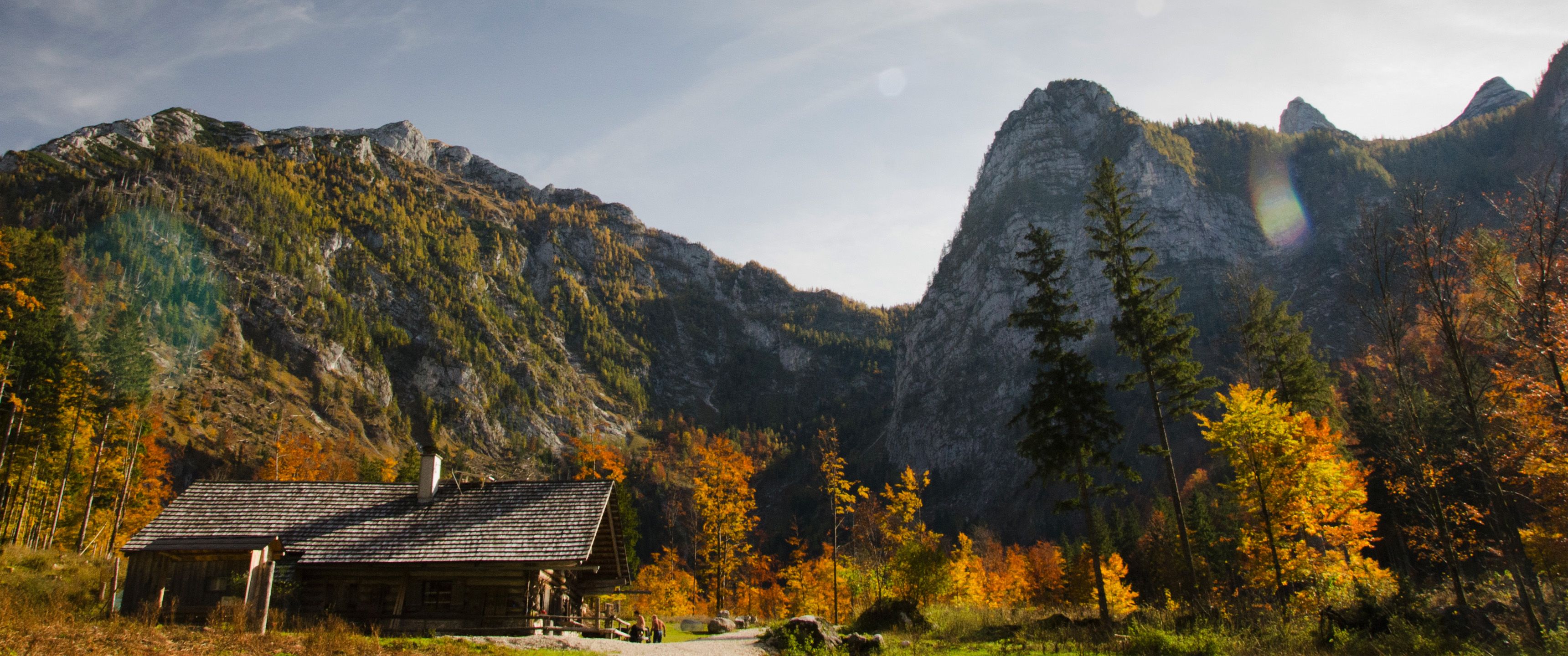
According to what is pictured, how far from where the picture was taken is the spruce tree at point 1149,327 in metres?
25.2

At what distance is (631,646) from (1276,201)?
626 ft

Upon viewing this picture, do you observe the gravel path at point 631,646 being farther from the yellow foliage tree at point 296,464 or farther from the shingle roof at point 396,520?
the yellow foliage tree at point 296,464

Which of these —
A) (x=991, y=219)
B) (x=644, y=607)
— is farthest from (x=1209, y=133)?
(x=644, y=607)

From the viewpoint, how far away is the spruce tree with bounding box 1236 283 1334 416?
110ft

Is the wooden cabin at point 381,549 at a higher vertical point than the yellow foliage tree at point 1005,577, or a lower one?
higher

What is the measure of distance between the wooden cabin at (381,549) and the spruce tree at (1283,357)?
31.4m

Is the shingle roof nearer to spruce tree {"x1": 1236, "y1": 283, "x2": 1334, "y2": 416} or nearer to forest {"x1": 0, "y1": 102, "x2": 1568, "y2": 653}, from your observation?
forest {"x1": 0, "y1": 102, "x2": 1568, "y2": 653}

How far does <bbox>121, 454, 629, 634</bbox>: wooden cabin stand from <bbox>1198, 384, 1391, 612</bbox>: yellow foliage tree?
2405 centimetres

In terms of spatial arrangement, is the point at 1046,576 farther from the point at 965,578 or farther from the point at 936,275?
the point at 936,275

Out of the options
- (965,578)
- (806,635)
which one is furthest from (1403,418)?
(965,578)

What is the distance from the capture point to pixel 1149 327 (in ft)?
85.0

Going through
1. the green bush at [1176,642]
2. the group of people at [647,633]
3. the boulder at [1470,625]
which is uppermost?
the boulder at [1470,625]

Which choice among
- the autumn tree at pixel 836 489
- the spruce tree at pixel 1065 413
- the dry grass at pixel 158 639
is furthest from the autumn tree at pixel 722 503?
the dry grass at pixel 158 639

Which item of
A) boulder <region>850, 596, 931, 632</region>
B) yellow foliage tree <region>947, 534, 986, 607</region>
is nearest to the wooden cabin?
boulder <region>850, 596, 931, 632</region>
